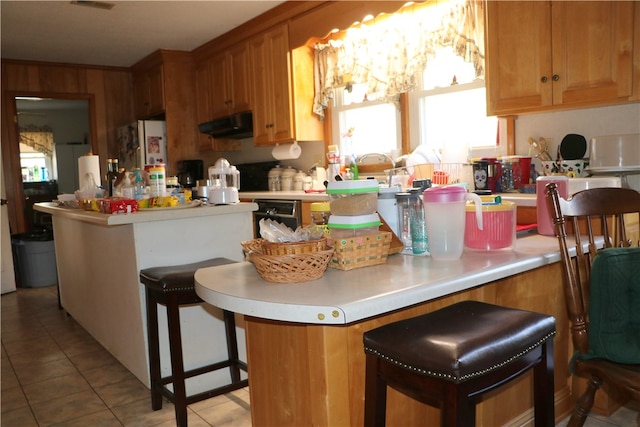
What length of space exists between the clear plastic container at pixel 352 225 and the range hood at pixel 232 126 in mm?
3337

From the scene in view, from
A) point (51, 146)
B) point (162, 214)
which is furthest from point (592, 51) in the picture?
point (51, 146)

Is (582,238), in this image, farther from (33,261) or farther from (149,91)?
(33,261)

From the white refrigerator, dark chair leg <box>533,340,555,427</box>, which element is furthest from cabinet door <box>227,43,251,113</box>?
dark chair leg <box>533,340,555,427</box>

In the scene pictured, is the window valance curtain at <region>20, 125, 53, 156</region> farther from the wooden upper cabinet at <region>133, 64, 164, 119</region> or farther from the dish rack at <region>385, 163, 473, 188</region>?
the dish rack at <region>385, 163, 473, 188</region>

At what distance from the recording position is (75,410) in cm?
242

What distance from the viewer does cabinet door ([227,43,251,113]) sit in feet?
15.4

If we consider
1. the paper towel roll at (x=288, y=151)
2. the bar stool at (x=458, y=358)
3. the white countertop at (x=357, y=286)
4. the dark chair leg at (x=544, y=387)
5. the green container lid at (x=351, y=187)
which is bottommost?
the dark chair leg at (x=544, y=387)

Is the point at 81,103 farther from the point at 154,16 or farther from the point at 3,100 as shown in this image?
the point at 154,16

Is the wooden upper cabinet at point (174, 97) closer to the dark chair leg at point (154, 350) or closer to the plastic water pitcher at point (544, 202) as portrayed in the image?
the dark chair leg at point (154, 350)

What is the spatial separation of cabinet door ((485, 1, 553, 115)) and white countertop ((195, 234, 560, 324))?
1.21 meters

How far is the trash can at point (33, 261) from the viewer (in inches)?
204

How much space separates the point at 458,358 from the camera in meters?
1.06

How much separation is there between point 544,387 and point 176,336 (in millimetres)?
1348

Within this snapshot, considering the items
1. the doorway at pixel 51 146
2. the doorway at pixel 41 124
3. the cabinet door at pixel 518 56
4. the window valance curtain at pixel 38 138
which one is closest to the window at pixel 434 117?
the cabinet door at pixel 518 56
